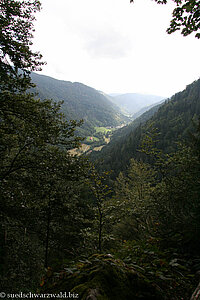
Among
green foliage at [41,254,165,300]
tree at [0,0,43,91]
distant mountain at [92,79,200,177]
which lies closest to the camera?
green foliage at [41,254,165,300]

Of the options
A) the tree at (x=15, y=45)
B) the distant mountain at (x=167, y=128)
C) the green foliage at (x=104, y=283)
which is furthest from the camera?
the distant mountain at (x=167, y=128)

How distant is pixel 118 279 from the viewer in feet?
6.35

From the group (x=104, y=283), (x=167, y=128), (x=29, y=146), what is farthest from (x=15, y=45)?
(x=167, y=128)

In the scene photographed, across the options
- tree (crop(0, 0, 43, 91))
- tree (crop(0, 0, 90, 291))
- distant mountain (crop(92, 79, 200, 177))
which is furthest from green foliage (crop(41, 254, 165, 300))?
distant mountain (crop(92, 79, 200, 177))

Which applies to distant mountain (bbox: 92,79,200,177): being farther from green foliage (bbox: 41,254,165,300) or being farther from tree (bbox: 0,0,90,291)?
green foliage (bbox: 41,254,165,300)

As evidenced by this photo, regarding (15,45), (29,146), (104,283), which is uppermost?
(15,45)

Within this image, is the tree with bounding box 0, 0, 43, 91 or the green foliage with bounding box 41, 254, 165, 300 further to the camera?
the tree with bounding box 0, 0, 43, 91

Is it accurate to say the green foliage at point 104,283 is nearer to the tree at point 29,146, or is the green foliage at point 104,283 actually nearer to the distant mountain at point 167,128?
the tree at point 29,146

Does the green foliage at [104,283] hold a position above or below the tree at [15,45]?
below

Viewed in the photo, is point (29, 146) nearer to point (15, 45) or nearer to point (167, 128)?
point (15, 45)

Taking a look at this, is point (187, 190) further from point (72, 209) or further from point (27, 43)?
point (27, 43)

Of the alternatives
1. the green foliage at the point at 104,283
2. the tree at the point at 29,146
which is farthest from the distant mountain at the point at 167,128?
the green foliage at the point at 104,283

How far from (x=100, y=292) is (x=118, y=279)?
366 millimetres

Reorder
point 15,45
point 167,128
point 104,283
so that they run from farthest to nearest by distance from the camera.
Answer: point 167,128 → point 15,45 → point 104,283
